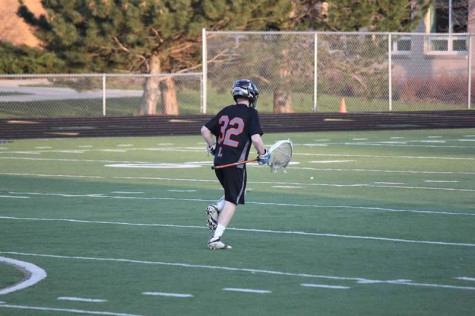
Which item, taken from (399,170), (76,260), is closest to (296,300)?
(76,260)

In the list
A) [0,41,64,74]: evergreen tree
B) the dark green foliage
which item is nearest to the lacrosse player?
the dark green foliage

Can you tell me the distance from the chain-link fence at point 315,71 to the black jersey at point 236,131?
22.9 metres

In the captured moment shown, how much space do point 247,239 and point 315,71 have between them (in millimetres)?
23813

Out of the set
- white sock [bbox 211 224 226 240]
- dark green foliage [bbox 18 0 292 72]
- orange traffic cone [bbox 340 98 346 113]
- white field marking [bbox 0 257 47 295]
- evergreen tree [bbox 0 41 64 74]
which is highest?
dark green foliage [bbox 18 0 292 72]

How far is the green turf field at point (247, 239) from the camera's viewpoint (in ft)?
30.7

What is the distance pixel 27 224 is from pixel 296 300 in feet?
18.3

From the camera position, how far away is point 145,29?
3659 cm

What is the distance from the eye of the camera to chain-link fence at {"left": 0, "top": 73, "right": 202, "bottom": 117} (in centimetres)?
3694

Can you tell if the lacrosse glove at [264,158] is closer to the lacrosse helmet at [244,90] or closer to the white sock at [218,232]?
the lacrosse helmet at [244,90]

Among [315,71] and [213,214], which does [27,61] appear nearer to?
[315,71]

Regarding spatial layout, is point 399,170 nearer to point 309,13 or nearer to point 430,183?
point 430,183

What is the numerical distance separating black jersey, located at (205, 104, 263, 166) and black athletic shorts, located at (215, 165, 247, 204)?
0.09 metres

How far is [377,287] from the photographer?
9820 mm

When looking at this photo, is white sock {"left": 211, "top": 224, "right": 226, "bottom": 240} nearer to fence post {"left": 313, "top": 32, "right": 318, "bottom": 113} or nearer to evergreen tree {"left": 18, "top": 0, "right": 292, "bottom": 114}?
fence post {"left": 313, "top": 32, "right": 318, "bottom": 113}
